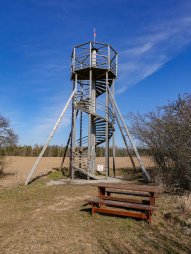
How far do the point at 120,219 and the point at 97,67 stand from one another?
1123cm

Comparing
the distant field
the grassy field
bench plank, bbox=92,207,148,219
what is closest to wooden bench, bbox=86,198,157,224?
bench plank, bbox=92,207,148,219

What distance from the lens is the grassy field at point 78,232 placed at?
4730 mm

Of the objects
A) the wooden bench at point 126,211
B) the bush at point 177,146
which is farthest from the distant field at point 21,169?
the wooden bench at point 126,211

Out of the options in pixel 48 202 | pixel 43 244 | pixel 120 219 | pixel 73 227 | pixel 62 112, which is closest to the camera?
pixel 43 244

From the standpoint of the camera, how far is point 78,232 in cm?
560

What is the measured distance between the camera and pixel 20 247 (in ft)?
15.7

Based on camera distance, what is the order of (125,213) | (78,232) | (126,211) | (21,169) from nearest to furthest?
(78,232) → (125,213) → (126,211) → (21,169)

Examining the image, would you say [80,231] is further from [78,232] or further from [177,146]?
[177,146]

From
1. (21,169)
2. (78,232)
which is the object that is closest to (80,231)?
(78,232)

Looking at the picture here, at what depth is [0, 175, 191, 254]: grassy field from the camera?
4.73 meters

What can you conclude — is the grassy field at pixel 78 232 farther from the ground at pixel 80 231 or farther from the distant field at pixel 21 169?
the distant field at pixel 21 169

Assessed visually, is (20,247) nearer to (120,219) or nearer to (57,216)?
(57,216)

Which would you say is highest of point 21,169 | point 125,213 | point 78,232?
point 21,169

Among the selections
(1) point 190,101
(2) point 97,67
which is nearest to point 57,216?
(1) point 190,101
